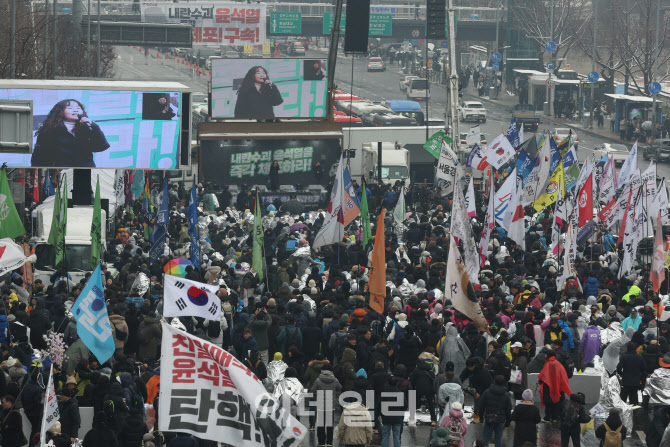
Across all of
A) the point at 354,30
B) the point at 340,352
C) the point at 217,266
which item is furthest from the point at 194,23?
the point at 340,352

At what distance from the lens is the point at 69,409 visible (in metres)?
14.5

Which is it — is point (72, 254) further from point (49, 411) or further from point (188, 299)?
point (49, 411)

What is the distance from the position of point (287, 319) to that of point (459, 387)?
11.7 feet

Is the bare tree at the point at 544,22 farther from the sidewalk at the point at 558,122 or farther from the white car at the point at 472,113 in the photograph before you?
the white car at the point at 472,113

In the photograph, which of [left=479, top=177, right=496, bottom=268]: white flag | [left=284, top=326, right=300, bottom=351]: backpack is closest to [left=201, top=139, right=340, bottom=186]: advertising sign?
[left=479, top=177, right=496, bottom=268]: white flag

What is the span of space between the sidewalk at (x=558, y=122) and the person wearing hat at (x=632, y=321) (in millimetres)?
43017

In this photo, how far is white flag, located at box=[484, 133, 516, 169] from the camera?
32844mm

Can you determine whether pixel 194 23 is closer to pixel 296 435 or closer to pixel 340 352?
pixel 340 352

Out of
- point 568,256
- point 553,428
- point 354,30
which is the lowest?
point 553,428

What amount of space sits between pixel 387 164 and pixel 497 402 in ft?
85.4

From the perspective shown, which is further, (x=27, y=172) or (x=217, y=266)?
(x=27, y=172)

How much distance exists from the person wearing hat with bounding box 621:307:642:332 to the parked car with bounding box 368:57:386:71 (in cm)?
7660

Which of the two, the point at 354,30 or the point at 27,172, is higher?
the point at 354,30

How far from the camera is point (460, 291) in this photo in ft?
57.1
